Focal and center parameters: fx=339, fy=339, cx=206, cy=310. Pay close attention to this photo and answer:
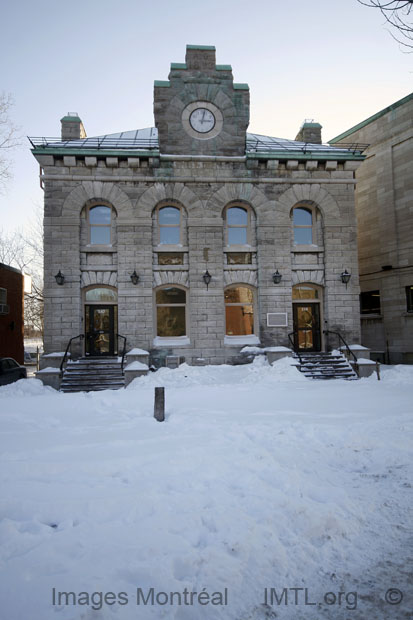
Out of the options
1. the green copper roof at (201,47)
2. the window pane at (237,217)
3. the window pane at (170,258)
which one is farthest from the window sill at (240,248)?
the green copper roof at (201,47)

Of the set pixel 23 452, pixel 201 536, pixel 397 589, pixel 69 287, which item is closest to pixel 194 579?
pixel 201 536

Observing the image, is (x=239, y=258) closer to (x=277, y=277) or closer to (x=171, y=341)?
(x=277, y=277)

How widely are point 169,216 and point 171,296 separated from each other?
3511 millimetres

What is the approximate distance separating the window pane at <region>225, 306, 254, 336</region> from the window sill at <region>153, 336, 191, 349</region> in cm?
200

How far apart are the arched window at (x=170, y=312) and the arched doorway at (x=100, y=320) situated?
189 centimetres

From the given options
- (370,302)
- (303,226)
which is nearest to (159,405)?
(303,226)

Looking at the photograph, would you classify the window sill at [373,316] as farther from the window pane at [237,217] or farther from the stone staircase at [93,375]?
the stone staircase at [93,375]

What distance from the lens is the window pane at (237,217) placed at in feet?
49.7

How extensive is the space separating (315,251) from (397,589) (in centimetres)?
1380

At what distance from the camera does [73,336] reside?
1373 centimetres

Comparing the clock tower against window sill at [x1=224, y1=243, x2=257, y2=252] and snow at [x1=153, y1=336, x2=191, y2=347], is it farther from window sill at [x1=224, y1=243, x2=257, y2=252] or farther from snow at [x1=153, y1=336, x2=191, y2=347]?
snow at [x1=153, y1=336, x2=191, y2=347]

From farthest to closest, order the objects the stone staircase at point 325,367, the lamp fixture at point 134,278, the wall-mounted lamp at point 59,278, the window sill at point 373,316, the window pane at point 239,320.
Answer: the window sill at point 373,316 → the window pane at point 239,320 → the lamp fixture at point 134,278 → the wall-mounted lamp at point 59,278 → the stone staircase at point 325,367

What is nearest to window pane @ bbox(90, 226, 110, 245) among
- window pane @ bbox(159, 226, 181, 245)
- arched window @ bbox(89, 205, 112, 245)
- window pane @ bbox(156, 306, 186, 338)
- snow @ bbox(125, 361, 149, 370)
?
arched window @ bbox(89, 205, 112, 245)

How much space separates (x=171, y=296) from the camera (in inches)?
582
